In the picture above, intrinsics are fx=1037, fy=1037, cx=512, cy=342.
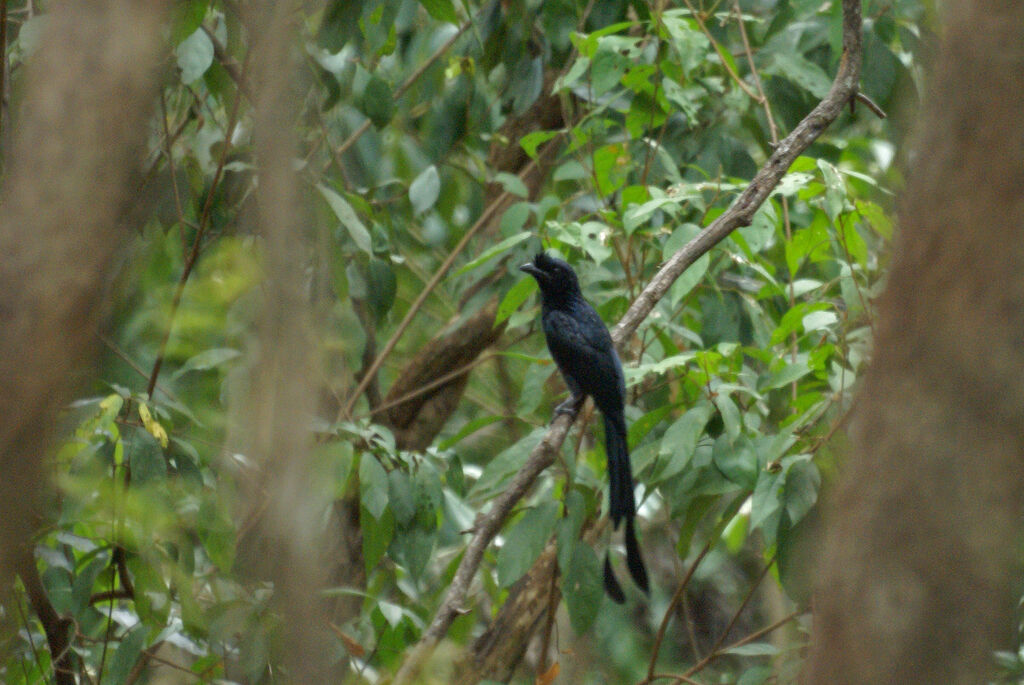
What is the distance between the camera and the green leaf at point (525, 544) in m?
3.45

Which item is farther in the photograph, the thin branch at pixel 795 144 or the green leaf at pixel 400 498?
the green leaf at pixel 400 498

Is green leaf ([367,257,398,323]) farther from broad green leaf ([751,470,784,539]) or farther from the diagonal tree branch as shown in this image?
broad green leaf ([751,470,784,539])

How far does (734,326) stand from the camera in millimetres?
4539

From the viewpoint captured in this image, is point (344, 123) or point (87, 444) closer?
point (87, 444)

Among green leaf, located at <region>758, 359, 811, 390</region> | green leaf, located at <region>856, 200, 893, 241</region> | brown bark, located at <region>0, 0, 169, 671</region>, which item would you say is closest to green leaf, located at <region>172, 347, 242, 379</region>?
green leaf, located at <region>758, 359, 811, 390</region>

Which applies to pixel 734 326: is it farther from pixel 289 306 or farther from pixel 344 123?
pixel 289 306

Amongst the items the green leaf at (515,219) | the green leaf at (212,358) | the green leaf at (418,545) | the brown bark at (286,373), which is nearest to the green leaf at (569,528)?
the green leaf at (418,545)

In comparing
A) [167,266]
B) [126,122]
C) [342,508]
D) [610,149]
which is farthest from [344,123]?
[126,122]

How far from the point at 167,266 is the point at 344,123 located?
123 cm

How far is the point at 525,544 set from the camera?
3.48 meters

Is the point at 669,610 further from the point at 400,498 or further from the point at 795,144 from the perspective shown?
the point at 795,144

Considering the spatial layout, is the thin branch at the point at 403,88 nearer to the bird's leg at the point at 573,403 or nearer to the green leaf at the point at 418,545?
the bird's leg at the point at 573,403

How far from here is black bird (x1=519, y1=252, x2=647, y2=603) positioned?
396 cm

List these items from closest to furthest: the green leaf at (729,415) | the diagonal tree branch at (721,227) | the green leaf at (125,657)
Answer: the diagonal tree branch at (721,227) → the green leaf at (125,657) → the green leaf at (729,415)
